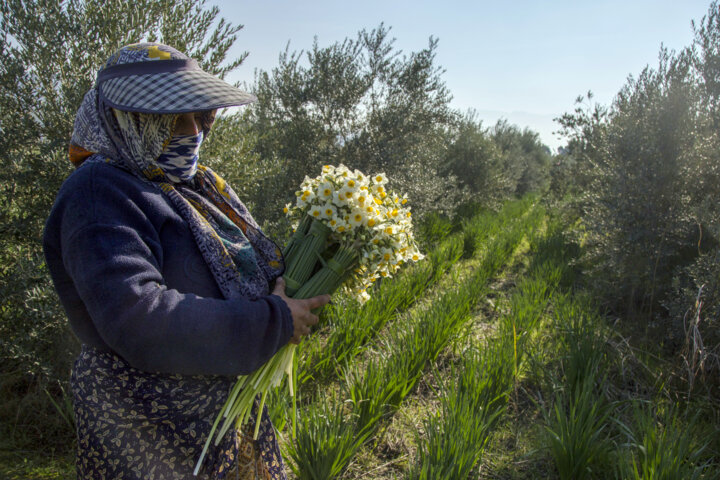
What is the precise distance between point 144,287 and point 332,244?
0.67 metres

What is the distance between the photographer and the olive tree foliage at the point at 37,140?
234 cm

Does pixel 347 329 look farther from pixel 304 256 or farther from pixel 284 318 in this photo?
pixel 284 318

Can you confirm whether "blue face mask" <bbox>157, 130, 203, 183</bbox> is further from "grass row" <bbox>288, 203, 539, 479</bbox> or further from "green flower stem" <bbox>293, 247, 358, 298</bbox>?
"grass row" <bbox>288, 203, 539, 479</bbox>

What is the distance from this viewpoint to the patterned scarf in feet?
3.53

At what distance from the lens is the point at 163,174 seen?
115 centimetres

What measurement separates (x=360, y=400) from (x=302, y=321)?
1257 millimetres

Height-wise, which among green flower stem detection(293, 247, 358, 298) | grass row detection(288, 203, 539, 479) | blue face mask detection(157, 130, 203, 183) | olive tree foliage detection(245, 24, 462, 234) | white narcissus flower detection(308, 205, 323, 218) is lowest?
grass row detection(288, 203, 539, 479)

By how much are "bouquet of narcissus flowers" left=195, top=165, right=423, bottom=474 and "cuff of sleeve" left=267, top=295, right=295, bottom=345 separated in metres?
0.18

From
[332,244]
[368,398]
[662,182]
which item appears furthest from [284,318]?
[662,182]

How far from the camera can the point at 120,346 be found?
919mm

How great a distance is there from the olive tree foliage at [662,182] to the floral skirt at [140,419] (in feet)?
12.5

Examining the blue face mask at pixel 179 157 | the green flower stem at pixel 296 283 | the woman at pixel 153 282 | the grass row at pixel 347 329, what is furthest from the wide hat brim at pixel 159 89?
the grass row at pixel 347 329

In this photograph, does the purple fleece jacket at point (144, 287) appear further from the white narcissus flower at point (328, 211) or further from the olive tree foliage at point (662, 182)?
the olive tree foliage at point (662, 182)

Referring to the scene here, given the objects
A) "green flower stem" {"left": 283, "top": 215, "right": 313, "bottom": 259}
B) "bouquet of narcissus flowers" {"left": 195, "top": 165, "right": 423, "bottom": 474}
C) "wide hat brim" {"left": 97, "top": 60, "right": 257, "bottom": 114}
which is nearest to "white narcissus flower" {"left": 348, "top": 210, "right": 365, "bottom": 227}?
"bouquet of narcissus flowers" {"left": 195, "top": 165, "right": 423, "bottom": 474}
